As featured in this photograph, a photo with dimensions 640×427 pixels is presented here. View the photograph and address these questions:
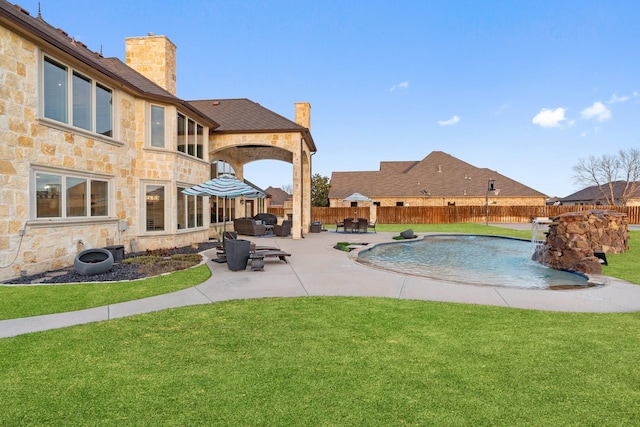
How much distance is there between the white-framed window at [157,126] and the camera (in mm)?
13125

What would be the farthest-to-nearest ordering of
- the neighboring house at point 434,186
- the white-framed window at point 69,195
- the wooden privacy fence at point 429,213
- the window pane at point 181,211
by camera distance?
the neighboring house at point 434,186 → the wooden privacy fence at point 429,213 → the window pane at point 181,211 → the white-framed window at point 69,195

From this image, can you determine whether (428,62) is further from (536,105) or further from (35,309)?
(35,309)

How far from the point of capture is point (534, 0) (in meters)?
14.8

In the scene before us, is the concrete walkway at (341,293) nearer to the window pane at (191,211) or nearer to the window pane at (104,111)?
the window pane at (191,211)

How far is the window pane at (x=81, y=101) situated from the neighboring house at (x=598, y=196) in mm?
67866

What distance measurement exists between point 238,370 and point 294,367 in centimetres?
59

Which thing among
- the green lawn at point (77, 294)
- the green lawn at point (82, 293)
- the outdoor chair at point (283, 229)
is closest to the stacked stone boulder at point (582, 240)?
the green lawn at point (82, 293)

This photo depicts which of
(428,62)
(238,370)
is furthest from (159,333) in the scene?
(428,62)

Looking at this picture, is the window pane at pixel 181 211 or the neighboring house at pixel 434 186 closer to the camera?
the window pane at pixel 181 211

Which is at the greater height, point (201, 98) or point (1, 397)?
→ point (201, 98)

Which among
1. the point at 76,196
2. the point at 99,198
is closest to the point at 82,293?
the point at 76,196

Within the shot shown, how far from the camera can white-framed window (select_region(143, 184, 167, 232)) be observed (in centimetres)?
1293

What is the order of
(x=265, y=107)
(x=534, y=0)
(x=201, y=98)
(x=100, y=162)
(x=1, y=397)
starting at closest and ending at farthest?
1. (x=1, y=397)
2. (x=100, y=162)
3. (x=534, y=0)
4. (x=265, y=107)
5. (x=201, y=98)

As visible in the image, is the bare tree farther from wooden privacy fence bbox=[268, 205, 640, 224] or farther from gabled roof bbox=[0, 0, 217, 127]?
gabled roof bbox=[0, 0, 217, 127]
